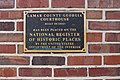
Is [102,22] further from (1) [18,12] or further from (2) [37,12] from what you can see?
(1) [18,12]

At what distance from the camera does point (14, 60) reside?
184 centimetres

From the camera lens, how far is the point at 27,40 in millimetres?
1827

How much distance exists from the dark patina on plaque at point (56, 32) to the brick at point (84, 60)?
58 millimetres

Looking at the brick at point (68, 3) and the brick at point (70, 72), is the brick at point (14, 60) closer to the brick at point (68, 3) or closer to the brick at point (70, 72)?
the brick at point (70, 72)

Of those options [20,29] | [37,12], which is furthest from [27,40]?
[37,12]

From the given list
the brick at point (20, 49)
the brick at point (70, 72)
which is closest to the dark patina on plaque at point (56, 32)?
the brick at point (20, 49)

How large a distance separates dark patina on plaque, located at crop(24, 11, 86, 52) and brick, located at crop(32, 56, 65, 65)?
58 mm

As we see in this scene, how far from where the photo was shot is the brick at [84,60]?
6.02 ft

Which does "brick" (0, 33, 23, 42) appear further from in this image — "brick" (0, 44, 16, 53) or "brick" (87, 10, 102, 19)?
"brick" (87, 10, 102, 19)

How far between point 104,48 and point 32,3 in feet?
1.95

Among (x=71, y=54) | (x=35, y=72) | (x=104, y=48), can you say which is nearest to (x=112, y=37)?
(x=104, y=48)

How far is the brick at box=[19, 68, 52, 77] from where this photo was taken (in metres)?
1.84

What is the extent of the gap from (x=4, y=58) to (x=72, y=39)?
0.50 meters

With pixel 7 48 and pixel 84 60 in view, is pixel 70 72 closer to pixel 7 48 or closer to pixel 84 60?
pixel 84 60
